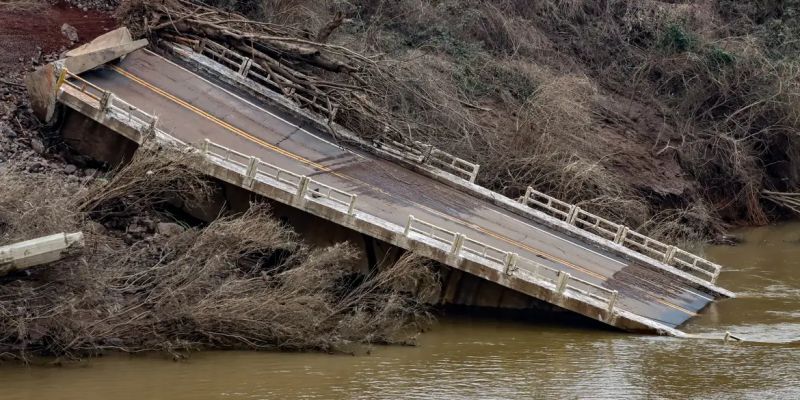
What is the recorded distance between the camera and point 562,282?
2245 centimetres

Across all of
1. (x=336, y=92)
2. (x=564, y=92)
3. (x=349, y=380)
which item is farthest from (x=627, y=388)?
(x=564, y=92)

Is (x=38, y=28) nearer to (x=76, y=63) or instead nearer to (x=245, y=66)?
(x=76, y=63)

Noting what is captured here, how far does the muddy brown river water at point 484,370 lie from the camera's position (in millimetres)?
17172

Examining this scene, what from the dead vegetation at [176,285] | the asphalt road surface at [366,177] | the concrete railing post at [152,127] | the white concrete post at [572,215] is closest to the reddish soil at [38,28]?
the asphalt road surface at [366,177]

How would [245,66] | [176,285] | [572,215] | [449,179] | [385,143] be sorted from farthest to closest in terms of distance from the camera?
[245,66] → [385,143] → [572,215] → [449,179] → [176,285]

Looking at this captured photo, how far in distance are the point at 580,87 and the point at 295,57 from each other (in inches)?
450

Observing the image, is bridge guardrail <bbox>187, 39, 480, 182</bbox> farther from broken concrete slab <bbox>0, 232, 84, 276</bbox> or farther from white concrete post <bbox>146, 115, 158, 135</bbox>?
broken concrete slab <bbox>0, 232, 84, 276</bbox>

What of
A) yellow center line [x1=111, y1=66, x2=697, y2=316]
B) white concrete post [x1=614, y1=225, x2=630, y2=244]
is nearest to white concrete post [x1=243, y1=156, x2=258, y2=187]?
yellow center line [x1=111, y1=66, x2=697, y2=316]

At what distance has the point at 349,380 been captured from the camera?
18.1 meters

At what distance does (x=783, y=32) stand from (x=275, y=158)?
2583 cm

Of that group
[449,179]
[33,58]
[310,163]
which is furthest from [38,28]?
[449,179]

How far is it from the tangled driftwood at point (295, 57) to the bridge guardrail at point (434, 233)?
502 centimetres

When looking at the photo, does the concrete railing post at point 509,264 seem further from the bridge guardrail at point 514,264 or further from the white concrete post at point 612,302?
the white concrete post at point 612,302

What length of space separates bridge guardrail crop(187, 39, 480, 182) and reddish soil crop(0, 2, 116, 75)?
12.4 ft
